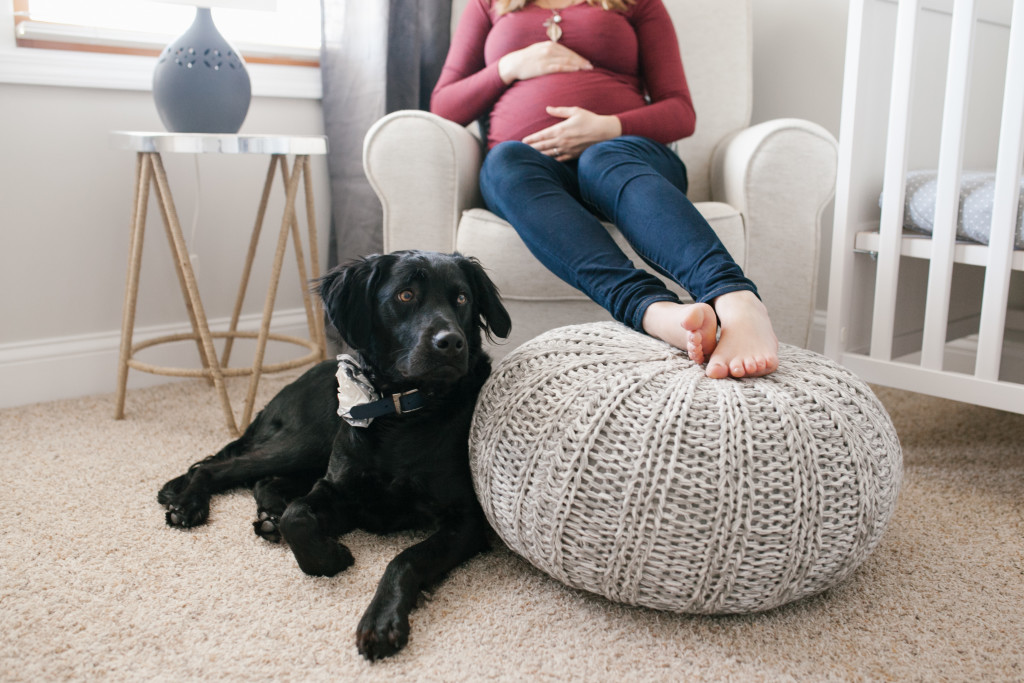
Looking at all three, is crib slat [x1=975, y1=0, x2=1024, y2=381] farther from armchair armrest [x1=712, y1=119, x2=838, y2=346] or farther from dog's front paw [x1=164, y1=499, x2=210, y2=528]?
dog's front paw [x1=164, y1=499, x2=210, y2=528]

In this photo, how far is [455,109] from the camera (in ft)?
6.45

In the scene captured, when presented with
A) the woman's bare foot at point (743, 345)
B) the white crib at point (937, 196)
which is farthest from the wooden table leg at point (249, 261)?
the white crib at point (937, 196)

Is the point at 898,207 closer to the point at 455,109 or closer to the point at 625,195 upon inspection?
the point at 625,195

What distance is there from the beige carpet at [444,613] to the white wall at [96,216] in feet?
2.22

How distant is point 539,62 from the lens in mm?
1858

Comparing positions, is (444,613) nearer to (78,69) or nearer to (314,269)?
(314,269)

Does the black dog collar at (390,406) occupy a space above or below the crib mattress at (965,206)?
below

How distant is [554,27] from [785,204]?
0.70 metres

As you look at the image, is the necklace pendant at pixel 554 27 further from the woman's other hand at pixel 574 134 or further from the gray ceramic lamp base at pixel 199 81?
the gray ceramic lamp base at pixel 199 81

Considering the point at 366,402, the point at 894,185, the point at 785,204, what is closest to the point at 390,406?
the point at 366,402

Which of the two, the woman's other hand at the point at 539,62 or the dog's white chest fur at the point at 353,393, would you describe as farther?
the woman's other hand at the point at 539,62

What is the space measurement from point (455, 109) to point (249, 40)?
32.6 inches

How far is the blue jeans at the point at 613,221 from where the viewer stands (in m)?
1.33

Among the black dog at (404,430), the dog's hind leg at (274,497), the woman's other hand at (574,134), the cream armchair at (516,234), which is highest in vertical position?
the woman's other hand at (574,134)
